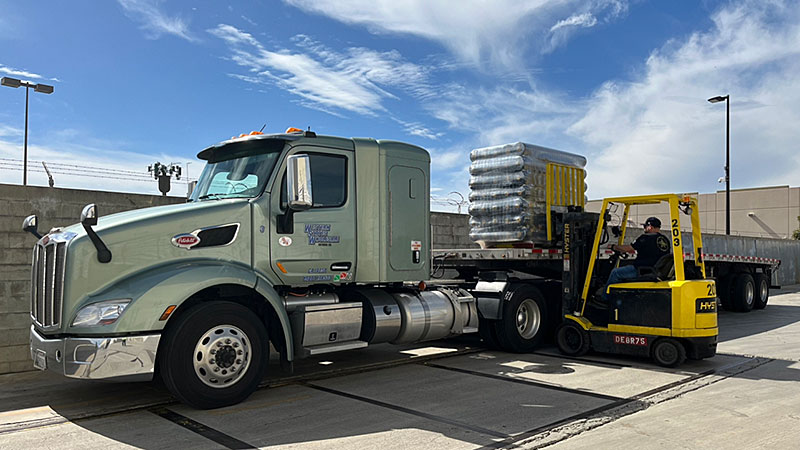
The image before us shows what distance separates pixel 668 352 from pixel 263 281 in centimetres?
553

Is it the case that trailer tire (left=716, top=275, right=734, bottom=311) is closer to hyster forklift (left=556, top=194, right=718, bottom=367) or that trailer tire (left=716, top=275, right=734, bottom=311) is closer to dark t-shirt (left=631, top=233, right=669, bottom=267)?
hyster forklift (left=556, top=194, right=718, bottom=367)

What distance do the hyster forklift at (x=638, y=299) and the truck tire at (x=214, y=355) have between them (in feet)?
16.9

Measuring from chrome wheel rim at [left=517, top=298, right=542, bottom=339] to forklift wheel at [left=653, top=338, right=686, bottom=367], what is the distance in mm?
2022

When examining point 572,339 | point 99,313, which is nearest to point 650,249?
point 572,339

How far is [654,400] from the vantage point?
666cm

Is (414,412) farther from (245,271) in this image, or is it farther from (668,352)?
(668,352)

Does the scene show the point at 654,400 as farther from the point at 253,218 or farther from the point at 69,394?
the point at 69,394

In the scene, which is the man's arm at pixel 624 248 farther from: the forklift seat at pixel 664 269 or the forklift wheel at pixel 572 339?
the forklift wheel at pixel 572 339

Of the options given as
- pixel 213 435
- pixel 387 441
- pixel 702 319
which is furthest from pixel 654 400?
pixel 213 435

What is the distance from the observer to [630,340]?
29.1 feet

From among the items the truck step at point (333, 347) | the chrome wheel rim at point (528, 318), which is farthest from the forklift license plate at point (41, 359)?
the chrome wheel rim at point (528, 318)

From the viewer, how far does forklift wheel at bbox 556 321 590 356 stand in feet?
30.7

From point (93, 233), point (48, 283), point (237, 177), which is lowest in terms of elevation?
point (48, 283)

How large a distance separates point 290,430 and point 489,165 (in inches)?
252
